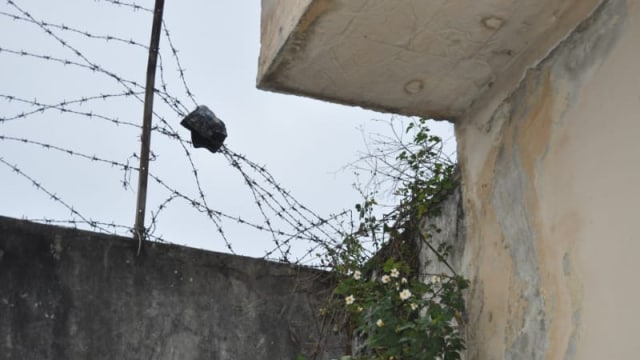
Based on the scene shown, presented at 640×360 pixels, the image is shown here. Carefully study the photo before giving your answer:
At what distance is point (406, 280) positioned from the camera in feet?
13.0

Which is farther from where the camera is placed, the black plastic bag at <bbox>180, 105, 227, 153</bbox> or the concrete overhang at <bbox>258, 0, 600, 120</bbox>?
the black plastic bag at <bbox>180, 105, 227, 153</bbox>

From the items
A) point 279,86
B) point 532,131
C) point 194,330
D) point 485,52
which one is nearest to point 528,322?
point 532,131

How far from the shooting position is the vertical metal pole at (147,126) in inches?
200

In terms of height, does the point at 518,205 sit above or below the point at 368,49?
below

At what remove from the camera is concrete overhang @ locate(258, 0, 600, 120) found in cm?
343

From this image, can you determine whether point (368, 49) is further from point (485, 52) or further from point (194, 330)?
point (194, 330)

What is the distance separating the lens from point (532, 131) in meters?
3.56

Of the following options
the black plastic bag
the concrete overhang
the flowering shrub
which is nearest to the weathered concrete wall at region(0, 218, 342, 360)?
the black plastic bag

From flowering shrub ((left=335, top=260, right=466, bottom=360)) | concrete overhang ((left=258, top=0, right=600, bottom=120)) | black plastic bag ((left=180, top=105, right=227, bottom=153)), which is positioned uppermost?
black plastic bag ((left=180, top=105, right=227, bottom=153))

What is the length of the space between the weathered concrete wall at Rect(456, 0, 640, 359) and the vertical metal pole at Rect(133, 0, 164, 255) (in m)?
1.87

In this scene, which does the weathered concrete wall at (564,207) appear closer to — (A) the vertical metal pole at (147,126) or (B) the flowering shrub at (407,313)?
(B) the flowering shrub at (407,313)

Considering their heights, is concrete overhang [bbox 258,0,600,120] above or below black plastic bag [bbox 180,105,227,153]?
below

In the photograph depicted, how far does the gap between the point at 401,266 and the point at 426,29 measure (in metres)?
1.02

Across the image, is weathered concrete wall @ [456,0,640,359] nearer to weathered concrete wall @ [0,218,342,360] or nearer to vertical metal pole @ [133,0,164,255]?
weathered concrete wall @ [0,218,342,360]
